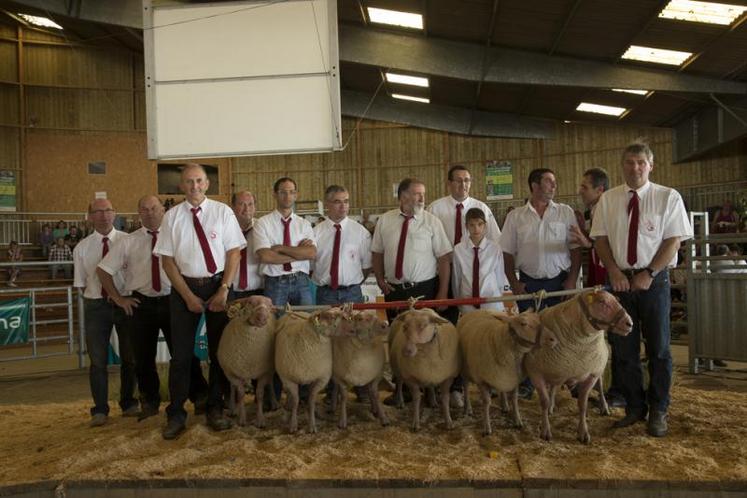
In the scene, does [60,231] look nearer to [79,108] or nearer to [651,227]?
[79,108]

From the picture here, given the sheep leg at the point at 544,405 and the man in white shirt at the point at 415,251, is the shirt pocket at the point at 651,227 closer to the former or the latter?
the sheep leg at the point at 544,405

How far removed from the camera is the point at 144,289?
562 centimetres

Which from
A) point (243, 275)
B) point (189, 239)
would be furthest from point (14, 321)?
point (189, 239)

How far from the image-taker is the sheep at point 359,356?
4965 mm

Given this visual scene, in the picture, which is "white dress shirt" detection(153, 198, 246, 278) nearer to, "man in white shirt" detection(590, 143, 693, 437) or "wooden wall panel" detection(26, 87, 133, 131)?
"man in white shirt" detection(590, 143, 693, 437)

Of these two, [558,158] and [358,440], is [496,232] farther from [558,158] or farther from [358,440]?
[558,158]

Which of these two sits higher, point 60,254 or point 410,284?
point 60,254

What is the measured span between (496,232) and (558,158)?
661 inches

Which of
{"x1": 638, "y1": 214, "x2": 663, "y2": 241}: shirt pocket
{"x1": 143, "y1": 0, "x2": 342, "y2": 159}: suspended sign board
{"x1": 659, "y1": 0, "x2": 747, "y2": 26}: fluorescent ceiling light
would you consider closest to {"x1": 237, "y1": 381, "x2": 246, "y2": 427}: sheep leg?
{"x1": 638, "y1": 214, "x2": 663, "y2": 241}: shirt pocket

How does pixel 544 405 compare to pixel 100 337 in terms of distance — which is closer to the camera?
pixel 544 405

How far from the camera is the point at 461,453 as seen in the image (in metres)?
4.30

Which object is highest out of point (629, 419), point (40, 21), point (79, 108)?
point (40, 21)

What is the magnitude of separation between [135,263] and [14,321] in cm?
591

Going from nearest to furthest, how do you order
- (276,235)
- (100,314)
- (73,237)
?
(100,314) → (276,235) → (73,237)
